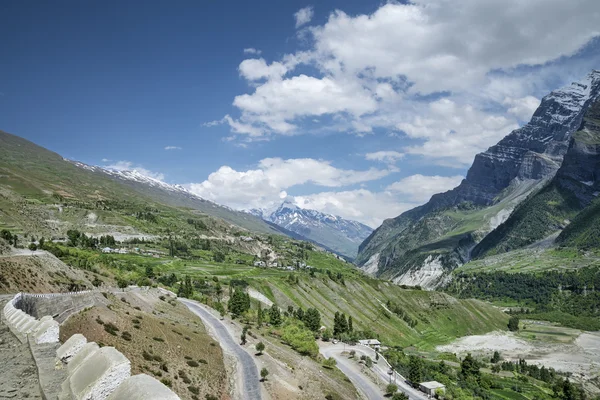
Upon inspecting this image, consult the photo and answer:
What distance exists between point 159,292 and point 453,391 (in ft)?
251

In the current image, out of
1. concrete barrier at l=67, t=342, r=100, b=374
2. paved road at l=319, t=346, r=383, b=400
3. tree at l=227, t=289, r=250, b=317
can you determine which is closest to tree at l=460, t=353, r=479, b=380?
paved road at l=319, t=346, r=383, b=400

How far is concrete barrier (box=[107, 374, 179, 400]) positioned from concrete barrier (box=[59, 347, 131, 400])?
5.65 feet

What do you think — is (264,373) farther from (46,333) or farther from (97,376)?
(97,376)

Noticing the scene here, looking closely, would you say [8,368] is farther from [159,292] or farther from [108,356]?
[159,292]

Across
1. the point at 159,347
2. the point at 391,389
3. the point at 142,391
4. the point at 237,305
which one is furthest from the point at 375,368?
the point at 142,391

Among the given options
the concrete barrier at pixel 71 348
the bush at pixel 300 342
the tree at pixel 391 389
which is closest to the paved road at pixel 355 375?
the tree at pixel 391 389

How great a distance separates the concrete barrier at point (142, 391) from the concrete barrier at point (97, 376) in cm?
172

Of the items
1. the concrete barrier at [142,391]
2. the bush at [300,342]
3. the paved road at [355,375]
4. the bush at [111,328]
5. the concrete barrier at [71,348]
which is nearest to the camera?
the concrete barrier at [142,391]

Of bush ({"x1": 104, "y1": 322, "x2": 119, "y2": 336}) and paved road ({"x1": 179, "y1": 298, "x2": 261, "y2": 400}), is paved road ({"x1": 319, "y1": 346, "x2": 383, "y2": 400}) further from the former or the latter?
bush ({"x1": 104, "y1": 322, "x2": 119, "y2": 336})

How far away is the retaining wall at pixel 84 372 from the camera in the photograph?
1147 centimetres

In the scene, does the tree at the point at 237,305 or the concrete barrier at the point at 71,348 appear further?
the tree at the point at 237,305

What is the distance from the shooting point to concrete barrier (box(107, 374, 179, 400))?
36.4 feet

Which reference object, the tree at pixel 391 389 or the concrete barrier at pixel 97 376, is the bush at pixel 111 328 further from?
the tree at pixel 391 389

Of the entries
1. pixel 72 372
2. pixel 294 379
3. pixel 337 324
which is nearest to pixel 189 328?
pixel 294 379
